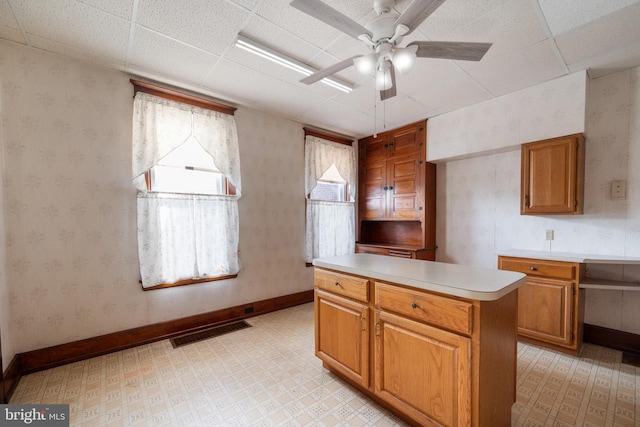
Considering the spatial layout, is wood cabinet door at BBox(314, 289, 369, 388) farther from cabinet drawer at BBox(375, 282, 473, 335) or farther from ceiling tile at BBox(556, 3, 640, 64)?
ceiling tile at BBox(556, 3, 640, 64)

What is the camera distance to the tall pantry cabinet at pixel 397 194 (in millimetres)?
3887

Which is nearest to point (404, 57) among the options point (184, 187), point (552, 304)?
point (184, 187)

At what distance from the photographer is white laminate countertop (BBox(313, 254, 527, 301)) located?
4.19 ft

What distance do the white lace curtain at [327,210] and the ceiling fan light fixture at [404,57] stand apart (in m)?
2.42

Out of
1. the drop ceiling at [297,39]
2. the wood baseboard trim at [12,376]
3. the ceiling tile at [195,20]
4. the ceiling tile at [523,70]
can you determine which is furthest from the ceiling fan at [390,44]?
the wood baseboard trim at [12,376]

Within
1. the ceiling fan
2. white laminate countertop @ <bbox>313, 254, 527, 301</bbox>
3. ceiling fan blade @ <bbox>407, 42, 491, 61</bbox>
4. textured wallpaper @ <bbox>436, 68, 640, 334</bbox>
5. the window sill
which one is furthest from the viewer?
the window sill

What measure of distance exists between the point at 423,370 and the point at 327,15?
2062 millimetres

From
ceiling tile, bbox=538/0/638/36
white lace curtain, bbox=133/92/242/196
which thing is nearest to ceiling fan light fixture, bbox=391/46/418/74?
ceiling tile, bbox=538/0/638/36

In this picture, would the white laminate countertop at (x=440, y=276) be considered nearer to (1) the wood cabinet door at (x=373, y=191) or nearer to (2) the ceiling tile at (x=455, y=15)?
(2) the ceiling tile at (x=455, y=15)

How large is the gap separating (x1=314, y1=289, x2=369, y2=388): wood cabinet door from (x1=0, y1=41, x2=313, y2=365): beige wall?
5.64 feet

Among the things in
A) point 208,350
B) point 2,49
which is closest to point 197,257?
point 208,350

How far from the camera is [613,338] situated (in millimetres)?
2568

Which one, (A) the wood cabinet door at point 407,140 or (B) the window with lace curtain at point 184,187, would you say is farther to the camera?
(A) the wood cabinet door at point 407,140

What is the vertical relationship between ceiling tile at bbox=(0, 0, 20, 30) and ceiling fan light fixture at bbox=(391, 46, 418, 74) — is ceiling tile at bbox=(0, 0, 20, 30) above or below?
above
